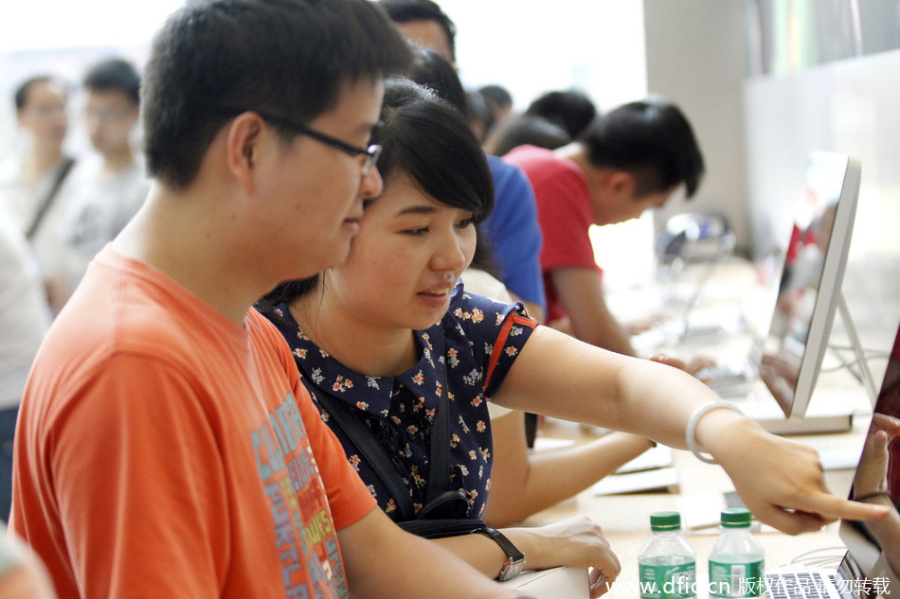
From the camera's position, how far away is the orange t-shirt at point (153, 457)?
0.69 meters

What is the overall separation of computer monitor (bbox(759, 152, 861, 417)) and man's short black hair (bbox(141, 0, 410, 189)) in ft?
3.75

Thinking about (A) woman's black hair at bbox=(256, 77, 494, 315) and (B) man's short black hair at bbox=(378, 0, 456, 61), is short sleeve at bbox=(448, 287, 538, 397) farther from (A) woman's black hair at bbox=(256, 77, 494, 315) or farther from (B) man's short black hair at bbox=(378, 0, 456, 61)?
(B) man's short black hair at bbox=(378, 0, 456, 61)

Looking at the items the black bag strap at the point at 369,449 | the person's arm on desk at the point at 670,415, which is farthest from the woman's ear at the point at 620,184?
the black bag strap at the point at 369,449

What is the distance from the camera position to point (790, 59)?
4062 mm

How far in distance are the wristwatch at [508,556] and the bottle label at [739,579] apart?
0.85 ft

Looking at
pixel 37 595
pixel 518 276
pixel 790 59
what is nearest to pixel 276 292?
pixel 37 595

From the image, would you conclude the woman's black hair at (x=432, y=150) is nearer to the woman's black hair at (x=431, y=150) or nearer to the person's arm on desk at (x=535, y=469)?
the woman's black hair at (x=431, y=150)

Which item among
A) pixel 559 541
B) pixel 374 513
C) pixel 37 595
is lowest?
pixel 559 541

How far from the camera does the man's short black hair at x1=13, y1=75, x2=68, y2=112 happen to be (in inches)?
133

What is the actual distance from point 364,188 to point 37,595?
50cm

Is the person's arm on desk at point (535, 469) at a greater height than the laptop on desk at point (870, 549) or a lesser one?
lesser

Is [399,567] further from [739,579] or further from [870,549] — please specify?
[870,549]

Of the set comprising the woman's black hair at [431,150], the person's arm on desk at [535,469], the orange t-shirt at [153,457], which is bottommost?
the person's arm on desk at [535,469]

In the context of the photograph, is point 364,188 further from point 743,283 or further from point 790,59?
point 743,283
